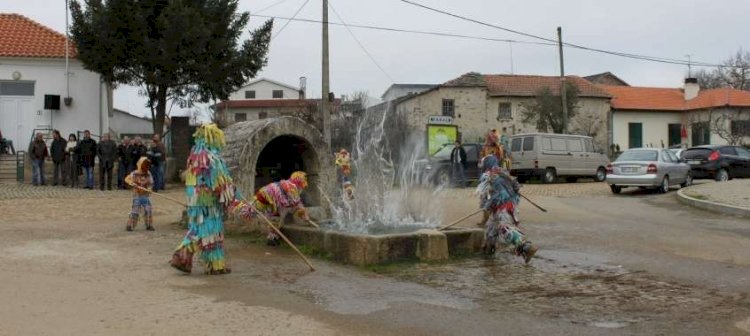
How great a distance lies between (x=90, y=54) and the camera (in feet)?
78.7

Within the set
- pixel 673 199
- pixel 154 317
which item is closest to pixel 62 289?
pixel 154 317

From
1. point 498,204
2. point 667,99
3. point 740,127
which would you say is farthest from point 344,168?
point 667,99

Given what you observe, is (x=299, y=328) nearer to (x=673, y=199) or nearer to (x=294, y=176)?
(x=294, y=176)

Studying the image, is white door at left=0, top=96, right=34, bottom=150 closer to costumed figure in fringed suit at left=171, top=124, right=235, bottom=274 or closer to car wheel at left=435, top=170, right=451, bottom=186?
car wheel at left=435, top=170, right=451, bottom=186

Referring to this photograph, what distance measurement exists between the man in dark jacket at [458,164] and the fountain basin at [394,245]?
1326 centimetres

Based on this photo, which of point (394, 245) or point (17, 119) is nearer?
point (394, 245)

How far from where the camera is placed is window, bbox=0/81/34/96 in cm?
2589

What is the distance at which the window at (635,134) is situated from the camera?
50.1 meters

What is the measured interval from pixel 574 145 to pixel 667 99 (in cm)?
2911

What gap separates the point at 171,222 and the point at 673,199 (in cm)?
1379

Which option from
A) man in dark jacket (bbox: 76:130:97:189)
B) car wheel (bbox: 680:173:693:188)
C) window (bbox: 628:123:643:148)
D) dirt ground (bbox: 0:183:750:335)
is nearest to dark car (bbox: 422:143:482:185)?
car wheel (bbox: 680:173:693:188)

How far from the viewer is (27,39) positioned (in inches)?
1084

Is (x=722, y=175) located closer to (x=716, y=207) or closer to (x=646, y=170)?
(x=646, y=170)

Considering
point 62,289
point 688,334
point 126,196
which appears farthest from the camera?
point 126,196
